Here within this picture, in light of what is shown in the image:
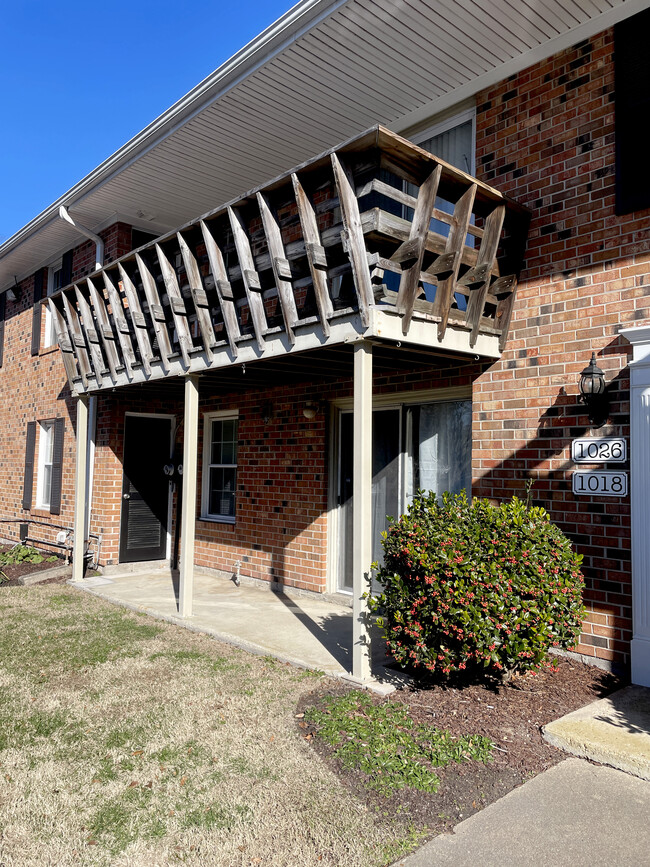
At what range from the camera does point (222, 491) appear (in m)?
9.43

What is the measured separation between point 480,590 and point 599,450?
1.67 meters

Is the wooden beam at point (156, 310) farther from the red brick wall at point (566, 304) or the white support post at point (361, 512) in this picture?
the red brick wall at point (566, 304)

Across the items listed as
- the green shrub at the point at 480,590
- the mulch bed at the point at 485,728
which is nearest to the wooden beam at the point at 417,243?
the green shrub at the point at 480,590

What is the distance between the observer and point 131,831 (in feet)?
9.26

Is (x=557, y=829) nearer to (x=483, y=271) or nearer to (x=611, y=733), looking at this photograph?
(x=611, y=733)

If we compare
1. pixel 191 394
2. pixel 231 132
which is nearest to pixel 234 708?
pixel 191 394

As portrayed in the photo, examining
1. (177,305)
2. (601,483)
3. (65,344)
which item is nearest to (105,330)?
(65,344)

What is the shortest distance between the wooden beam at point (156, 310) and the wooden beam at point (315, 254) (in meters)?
2.48

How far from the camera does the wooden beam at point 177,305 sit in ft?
21.2

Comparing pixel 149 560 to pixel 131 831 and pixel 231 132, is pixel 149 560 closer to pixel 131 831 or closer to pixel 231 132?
pixel 231 132

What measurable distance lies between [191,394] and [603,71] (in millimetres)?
4635

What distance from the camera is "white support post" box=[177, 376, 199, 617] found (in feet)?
21.3

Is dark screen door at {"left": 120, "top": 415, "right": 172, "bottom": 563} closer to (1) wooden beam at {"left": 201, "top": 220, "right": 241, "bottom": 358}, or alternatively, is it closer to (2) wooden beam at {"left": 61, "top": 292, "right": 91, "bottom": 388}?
(2) wooden beam at {"left": 61, "top": 292, "right": 91, "bottom": 388}

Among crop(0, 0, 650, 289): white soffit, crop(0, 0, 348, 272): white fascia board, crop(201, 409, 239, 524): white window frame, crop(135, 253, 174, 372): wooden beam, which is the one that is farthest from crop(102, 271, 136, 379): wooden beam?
crop(201, 409, 239, 524): white window frame
